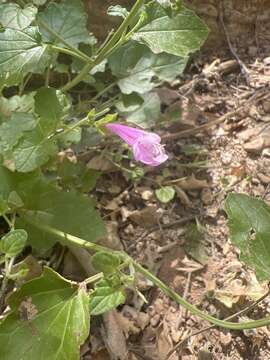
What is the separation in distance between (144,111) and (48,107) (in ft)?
→ 2.03

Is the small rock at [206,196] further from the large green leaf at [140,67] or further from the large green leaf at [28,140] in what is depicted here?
the large green leaf at [28,140]

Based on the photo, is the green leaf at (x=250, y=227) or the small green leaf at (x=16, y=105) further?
the small green leaf at (x=16, y=105)

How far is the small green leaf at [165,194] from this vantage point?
2.12m

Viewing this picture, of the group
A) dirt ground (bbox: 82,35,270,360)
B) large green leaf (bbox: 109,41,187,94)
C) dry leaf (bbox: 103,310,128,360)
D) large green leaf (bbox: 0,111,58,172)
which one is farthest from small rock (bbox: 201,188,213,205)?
large green leaf (bbox: 0,111,58,172)

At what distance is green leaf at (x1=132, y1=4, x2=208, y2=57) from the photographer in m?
1.60

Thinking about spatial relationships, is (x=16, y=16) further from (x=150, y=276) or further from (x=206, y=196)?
(x=206, y=196)

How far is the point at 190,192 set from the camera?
7.34 ft

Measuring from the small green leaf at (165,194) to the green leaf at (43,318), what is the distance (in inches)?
23.8

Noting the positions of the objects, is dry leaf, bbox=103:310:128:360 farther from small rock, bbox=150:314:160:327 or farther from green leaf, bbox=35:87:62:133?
green leaf, bbox=35:87:62:133

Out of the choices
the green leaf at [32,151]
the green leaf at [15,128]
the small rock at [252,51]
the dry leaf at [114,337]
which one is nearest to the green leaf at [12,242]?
the green leaf at [32,151]

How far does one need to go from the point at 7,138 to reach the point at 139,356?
2.51 ft

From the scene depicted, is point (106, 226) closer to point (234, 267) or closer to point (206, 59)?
point (234, 267)

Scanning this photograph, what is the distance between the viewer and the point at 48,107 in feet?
5.57

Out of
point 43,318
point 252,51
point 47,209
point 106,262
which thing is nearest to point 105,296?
point 106,262
